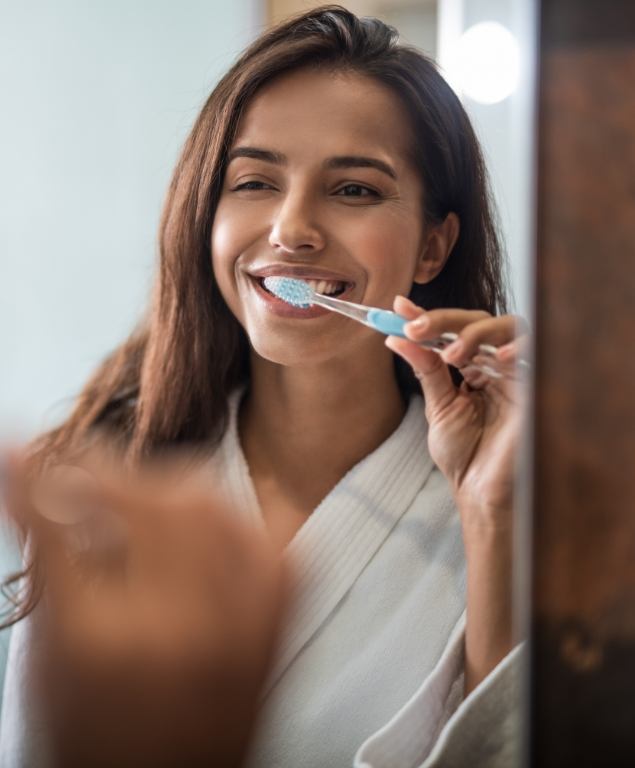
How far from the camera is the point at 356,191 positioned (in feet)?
1.86

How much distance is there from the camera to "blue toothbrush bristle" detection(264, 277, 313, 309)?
1.91 ft

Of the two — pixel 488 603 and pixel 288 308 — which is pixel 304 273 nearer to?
pixel 288 308

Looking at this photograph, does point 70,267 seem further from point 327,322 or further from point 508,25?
point 508,25

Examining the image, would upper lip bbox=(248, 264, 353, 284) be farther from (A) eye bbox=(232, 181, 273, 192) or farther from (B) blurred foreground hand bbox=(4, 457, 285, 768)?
(B) blurred foreground hand bbox=(4, 457, 285, 768)

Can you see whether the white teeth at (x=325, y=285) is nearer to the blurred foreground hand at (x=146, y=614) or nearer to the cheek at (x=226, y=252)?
the cheek at (x=226, y=252)

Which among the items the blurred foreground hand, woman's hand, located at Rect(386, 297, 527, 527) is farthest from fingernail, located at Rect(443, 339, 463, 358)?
the blurred foreground hand

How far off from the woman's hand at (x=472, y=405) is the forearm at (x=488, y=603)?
0.04 feet

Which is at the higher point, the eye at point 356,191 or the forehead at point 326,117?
the forehead at point 326,117

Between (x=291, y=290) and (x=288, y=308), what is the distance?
1 cm

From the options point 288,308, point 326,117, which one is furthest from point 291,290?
point 326,117

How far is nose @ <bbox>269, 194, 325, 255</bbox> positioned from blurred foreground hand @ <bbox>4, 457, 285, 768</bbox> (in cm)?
26

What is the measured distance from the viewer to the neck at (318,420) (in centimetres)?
66

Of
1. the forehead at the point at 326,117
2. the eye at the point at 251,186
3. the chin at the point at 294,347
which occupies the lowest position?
the chin at the point at 294,347

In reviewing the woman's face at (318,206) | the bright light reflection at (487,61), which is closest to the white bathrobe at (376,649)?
the woman's face at (318,206)
